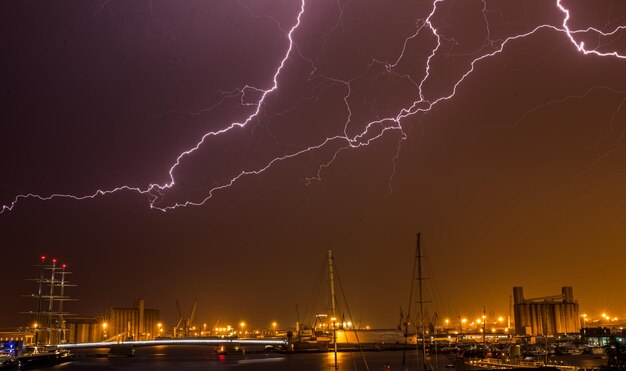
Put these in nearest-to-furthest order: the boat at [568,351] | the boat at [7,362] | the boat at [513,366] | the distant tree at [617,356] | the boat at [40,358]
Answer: the distant tree at [617,356] < the boat at [513,366] < the boat at [7,362] < the boat at [40,358] < the boat at [568,351]

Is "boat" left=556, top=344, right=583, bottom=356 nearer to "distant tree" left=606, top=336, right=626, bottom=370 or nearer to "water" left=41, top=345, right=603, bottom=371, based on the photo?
"water" left=41, top=345, right=603, bottom=371

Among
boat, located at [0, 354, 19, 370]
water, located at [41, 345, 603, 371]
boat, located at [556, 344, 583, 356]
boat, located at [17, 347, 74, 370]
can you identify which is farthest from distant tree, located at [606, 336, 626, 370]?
boat, located at [556, 344, 583, 356]

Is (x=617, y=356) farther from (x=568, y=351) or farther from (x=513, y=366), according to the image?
(x=568, y=351)

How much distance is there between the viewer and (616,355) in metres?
36.1

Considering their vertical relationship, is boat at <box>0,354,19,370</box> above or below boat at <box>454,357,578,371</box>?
below

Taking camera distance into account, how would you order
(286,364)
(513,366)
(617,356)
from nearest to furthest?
(617,356) → (513,366) → (286,364)

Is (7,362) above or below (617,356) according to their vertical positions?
below

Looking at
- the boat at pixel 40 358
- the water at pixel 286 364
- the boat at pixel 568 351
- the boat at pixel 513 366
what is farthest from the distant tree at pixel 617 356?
the boat at pixel 568 351

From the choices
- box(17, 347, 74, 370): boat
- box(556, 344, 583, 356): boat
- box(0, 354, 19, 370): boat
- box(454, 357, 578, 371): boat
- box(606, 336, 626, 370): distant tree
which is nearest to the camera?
box(606, 336, 626, 370): distant tree

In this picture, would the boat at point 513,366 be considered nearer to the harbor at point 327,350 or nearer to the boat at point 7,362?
the harbor at point 327,350

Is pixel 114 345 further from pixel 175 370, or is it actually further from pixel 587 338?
pixel 587 338

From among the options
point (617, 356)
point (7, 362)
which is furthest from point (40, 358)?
point (617, 356)

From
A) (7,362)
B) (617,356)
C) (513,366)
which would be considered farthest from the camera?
(7,362)

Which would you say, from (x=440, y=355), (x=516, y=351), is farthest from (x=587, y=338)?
(x=516, y=351)
